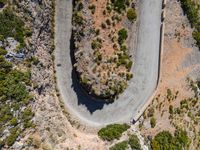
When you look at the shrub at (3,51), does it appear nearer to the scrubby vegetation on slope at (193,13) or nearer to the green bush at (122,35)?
the green bush at (122,35)

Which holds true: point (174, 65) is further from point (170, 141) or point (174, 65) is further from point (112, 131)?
point (112, 131)

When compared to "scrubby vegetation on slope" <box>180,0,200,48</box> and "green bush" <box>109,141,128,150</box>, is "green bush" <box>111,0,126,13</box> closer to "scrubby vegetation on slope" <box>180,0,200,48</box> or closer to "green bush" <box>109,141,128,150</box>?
"scrubby vegetation on slope" <box>180,0,200,48</box>

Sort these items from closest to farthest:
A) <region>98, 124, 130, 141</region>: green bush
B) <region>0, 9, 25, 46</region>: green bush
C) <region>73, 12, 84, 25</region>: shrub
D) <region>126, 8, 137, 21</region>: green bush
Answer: <region>0, 9, 25, 46</region>: green bush < <region>73, 12, 84, 25</region>: shrub < <region>126, 8, 137, 21</region>: green bush < <region>98, 124, 130, 141</region>: green bush

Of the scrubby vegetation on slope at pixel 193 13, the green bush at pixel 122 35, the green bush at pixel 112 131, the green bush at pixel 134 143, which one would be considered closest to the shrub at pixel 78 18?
the green bush at pixel 122 35

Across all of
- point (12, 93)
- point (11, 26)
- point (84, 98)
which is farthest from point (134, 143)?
point (11, 26)

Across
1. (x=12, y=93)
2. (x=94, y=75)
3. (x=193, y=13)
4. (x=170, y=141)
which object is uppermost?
(x=193, y=13)

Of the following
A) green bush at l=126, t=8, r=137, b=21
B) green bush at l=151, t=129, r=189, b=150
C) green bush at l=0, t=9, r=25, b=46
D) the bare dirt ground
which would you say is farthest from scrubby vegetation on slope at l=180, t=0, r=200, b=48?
green bush at l=0, t=9, r=25, b=46

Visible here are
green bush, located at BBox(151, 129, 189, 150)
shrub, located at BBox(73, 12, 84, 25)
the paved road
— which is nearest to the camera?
shrub, located at BBox(73, 12, 84, 25)
